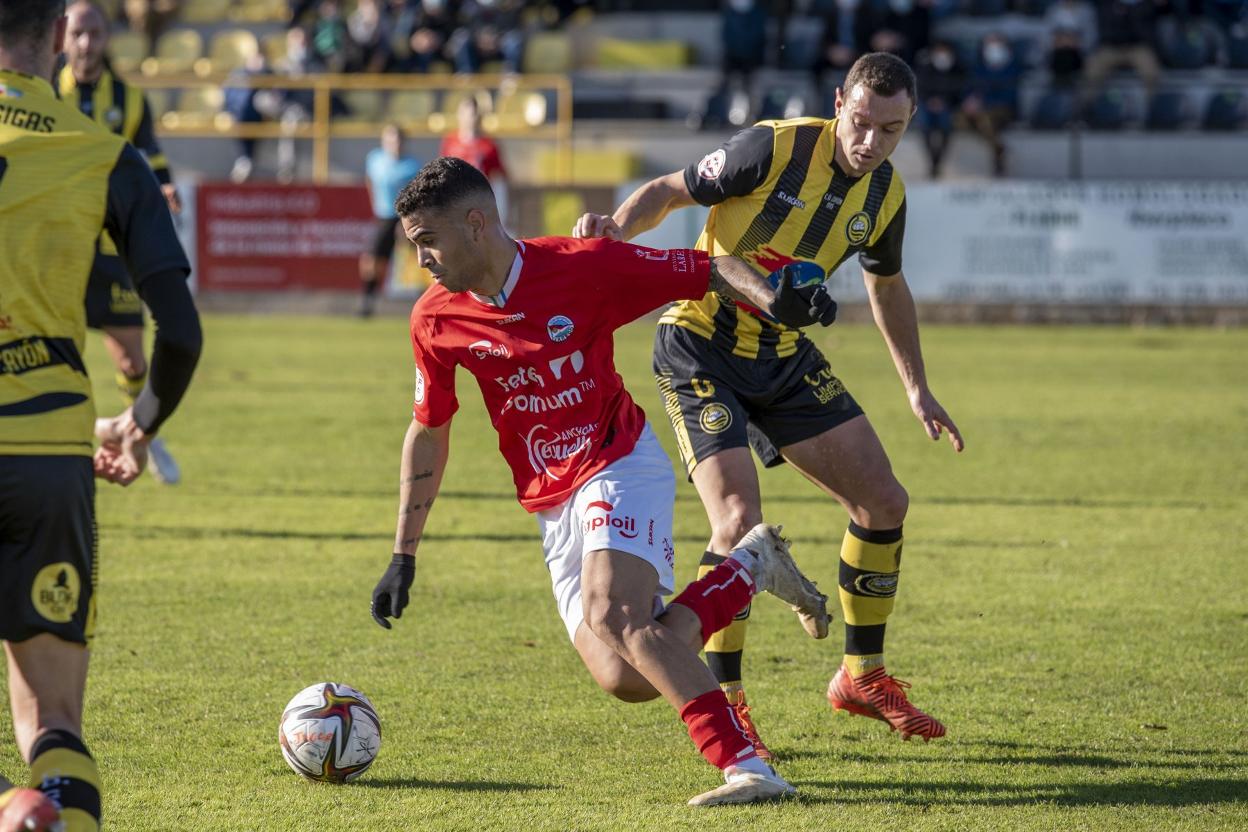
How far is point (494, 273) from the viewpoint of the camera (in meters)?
4.59

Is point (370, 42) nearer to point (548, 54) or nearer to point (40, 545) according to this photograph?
point (548, 54)

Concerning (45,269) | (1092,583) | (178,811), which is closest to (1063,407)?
(1092,583)

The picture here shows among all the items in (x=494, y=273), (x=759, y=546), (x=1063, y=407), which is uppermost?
(x=494, y=273)

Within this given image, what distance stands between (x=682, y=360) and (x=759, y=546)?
2.82 ft

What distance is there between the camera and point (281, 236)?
74.7ft

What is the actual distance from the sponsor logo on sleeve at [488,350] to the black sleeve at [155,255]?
126cm

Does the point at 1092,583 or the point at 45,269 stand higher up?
the point at 45,269

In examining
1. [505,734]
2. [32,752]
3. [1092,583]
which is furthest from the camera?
[1092,583]

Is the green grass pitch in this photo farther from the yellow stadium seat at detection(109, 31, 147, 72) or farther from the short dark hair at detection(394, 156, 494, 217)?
the yellow stadium seat at detection(109, 31, 147, 72)

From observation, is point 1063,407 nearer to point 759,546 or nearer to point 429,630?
point 429,630

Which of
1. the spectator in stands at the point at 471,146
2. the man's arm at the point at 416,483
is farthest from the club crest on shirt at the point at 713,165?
the spectator in stands at the point at 471,146

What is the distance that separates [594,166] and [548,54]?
10.3ft

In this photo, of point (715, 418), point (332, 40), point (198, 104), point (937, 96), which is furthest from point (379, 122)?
point (715, 418)

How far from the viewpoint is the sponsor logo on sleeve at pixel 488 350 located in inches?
182
